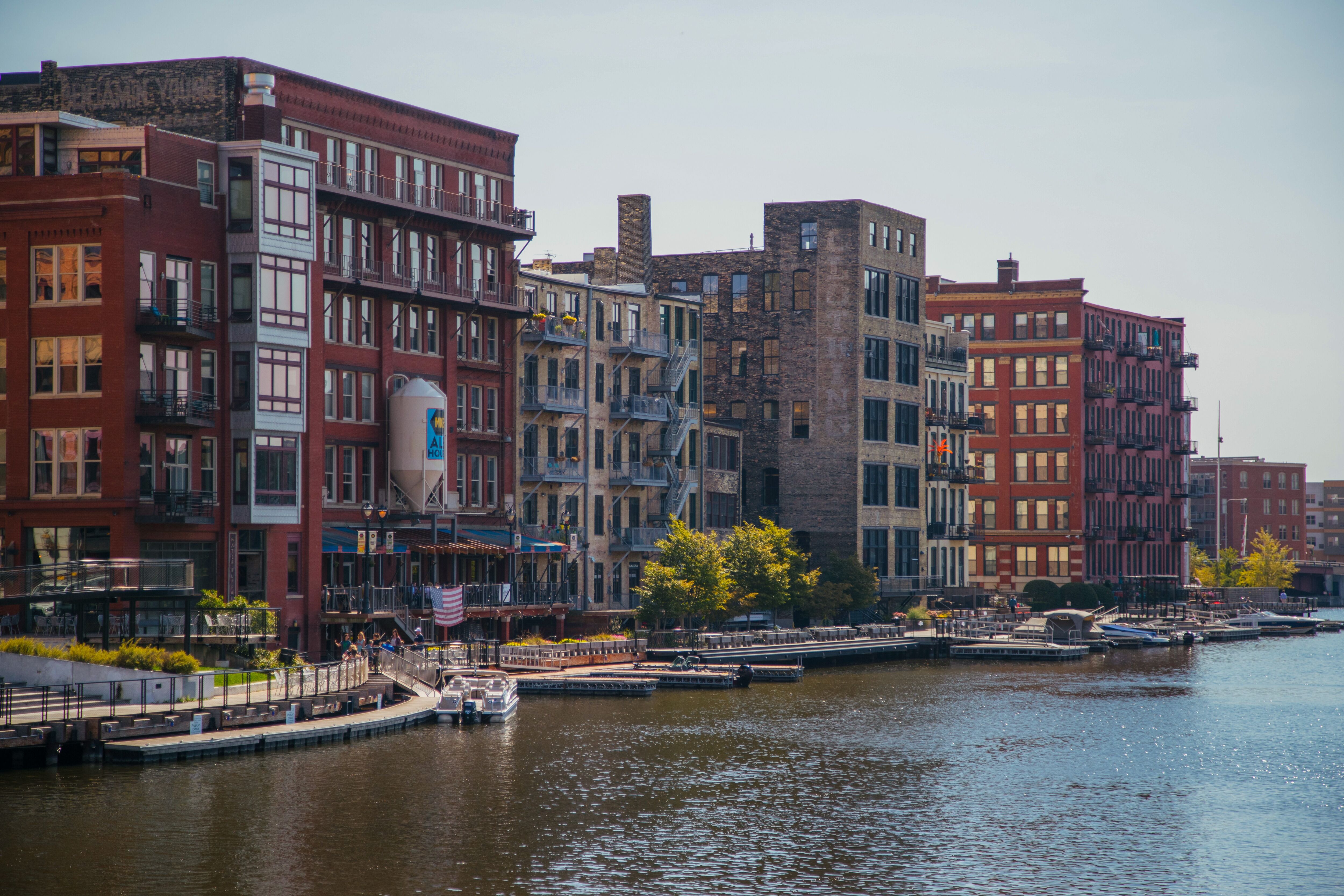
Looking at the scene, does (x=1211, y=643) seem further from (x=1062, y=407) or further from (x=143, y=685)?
(x=143, y=685)

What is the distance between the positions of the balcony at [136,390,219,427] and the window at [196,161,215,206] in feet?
25.0

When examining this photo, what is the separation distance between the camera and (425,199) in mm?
80812

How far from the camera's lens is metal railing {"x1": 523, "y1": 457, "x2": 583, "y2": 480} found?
288 ft

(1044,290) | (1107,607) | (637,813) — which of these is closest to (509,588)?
(637,813)

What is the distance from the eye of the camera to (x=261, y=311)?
67.6 metres

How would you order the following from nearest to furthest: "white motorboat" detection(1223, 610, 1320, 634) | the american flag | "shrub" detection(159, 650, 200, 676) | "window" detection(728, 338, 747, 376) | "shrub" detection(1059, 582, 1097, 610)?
1. "shrub" detection(159, 650, 200, 676)
2. the american flag
3. "window" detection(728, 338, 747, 376)
4. "shrub" detection(1059, 582, 1097, 610)
5. "white motorboat" detection(1223, 610, 1320, 634)

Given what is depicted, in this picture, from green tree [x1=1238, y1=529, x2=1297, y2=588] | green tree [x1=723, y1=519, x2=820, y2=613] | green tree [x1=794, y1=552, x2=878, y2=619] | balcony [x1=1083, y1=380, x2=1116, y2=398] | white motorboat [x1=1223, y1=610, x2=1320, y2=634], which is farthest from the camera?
green tree [x1=1238, y1=529, x2=1297, y2=588]

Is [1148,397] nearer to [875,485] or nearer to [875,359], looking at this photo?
[875,359]

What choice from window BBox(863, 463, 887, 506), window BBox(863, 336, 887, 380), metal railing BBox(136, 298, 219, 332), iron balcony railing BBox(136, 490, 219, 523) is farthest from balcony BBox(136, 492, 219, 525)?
window BBox(863, 336, 887, 380)

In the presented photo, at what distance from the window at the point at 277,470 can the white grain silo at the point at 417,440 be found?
8341mm

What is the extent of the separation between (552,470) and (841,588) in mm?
25735

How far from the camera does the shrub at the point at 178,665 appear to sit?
51.7 metres

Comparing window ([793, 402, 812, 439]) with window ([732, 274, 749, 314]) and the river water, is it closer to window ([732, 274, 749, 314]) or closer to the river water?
window ([732, 274, 749, 314])

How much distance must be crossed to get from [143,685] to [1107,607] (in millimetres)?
95578
